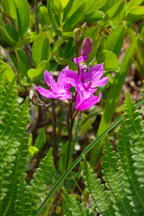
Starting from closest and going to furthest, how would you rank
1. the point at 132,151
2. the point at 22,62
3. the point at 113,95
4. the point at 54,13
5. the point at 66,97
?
the point at 132,151
the point at 66,97
the point at 54,13
the point at 22,62
the point at 113,95

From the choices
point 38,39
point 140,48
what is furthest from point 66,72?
point 140,48

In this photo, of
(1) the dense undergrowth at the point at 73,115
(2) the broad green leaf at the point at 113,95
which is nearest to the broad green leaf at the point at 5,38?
(1) the dense undergrowth at the point at 73,115

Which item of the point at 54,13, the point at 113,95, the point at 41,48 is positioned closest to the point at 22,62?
the point at 41,48

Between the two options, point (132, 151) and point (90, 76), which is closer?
point (132, 151)

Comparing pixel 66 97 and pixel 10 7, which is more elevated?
pixel 10 7

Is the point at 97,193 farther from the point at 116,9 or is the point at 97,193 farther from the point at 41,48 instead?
the point at 116,9

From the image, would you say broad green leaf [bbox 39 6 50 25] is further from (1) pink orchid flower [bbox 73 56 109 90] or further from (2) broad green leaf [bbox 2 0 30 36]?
(1) pink orchid flower [bbox 73 56 109 90]

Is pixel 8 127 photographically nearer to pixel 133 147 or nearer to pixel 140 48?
pixel 133 147

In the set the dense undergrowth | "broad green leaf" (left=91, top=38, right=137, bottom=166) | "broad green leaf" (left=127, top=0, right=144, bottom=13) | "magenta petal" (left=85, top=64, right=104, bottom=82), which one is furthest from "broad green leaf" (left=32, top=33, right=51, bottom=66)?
"broad green leaf" (left=91, top=38, right=137, bottom=166)
